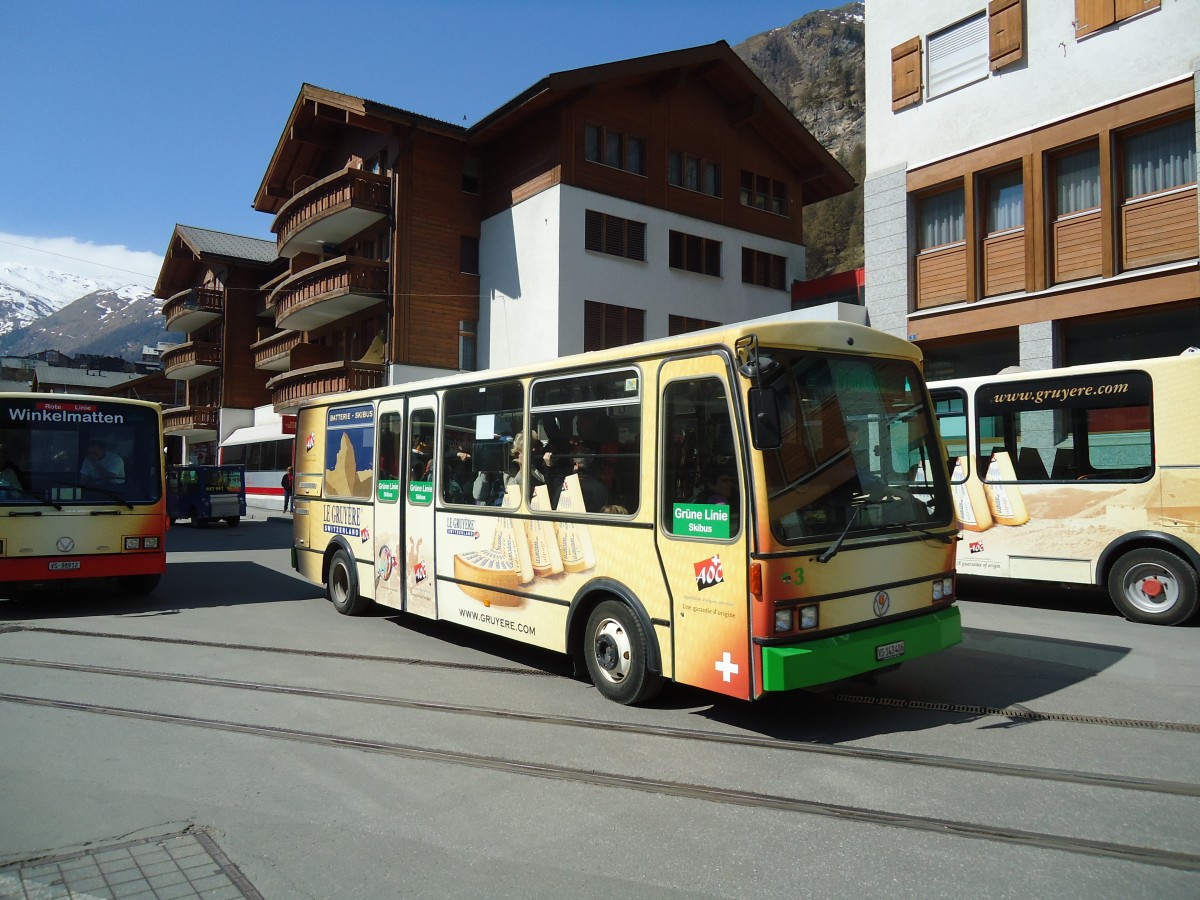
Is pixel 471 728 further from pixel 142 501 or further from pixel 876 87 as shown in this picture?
pixel 876 87

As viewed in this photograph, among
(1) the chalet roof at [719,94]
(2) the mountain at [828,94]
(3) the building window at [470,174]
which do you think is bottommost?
(3) the building window at [470,174]

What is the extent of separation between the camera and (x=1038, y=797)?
4.54 m

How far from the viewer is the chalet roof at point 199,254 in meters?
45.5

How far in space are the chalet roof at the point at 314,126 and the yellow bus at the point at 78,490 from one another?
2005 cm

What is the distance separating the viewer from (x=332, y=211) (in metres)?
30.9

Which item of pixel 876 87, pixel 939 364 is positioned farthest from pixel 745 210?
pixel 939 364

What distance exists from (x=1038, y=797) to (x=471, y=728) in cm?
343

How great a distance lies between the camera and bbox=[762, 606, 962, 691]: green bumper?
17.5 ft

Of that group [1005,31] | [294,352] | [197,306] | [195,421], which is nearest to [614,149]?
[1005,31]

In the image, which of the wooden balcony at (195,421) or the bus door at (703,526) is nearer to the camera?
the bus door at (703,526)

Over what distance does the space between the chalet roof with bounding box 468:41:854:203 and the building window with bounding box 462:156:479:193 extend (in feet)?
3.25

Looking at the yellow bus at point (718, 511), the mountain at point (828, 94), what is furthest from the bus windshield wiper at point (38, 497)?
the mountain at point (828, 94)

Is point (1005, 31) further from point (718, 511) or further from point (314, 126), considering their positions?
point (314, 126)

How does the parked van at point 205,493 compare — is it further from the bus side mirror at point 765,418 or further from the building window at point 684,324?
the bus side mirror at point 765,418
